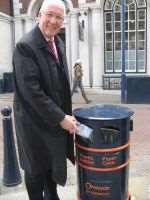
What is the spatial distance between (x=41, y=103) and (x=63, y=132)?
15.1 inches

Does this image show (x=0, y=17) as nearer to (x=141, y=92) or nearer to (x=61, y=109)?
(x=141, y=92)

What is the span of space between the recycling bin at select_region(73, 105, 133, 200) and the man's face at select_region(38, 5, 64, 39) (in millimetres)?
729

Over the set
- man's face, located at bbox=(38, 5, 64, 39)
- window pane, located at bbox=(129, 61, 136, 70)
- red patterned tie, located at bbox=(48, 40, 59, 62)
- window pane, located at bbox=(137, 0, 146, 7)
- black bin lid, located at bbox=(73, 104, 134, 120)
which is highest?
window pane, located at bbox=(137, 0, 146, 7)

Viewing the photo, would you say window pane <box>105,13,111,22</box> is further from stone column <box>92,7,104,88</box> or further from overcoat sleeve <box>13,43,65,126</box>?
overcoat sleeve <box>13,43,65,126</box>

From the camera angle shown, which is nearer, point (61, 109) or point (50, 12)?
point (50, 12)

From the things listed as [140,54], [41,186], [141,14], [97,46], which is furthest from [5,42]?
[41,186]

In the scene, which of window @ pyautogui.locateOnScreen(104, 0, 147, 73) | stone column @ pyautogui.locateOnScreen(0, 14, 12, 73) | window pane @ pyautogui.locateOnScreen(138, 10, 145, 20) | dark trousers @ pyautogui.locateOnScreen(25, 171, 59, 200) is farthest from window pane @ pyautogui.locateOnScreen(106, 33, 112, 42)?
dark trousers @ pyautogui.locateOnScreen(25, 171, 59, 200)

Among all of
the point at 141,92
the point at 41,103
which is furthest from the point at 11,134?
the point at 141,92

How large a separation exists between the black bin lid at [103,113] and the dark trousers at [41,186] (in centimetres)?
62

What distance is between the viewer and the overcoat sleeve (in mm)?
3311

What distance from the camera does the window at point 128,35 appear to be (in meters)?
16.7

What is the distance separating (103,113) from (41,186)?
0.85m

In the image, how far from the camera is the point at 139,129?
8.93m

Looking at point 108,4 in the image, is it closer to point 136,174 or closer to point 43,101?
point 136,174
